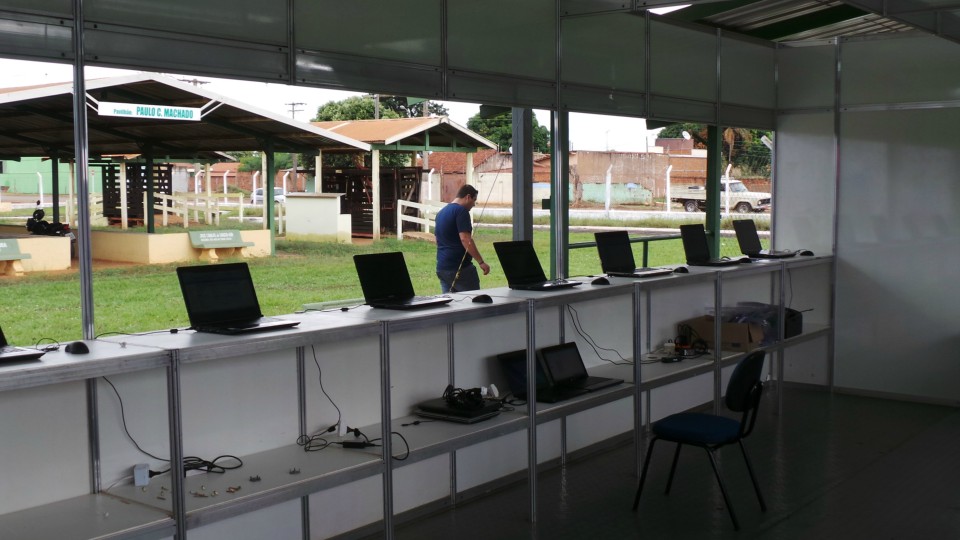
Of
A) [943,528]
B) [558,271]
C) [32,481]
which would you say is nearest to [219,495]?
[32,481]

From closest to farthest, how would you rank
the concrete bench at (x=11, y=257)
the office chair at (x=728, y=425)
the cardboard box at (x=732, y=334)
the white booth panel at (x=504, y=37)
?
the office chair at (x=728, y=425)
the white booth panel at (x=504, y=37)
the cardboard box at (x=732, y=334)
the concrete bench at (x=11, y=257)

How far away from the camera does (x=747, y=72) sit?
278 inches

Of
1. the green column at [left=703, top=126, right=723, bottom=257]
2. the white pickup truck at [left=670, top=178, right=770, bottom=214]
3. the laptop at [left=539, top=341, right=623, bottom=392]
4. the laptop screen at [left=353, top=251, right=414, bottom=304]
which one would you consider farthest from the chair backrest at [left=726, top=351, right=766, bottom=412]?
the white pickup truck at [left=670, top=178, right=770, bottom=214]

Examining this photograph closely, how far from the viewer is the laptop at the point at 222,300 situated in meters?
3.27

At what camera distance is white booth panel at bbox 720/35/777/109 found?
6.81 meters

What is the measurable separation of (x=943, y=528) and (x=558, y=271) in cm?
247

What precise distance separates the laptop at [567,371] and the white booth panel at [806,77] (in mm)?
3588

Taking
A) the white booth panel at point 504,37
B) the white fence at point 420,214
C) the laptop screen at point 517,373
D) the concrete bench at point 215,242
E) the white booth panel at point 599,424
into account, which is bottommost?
the white booth panel at point 599,424

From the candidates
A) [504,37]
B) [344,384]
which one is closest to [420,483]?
[344,384]

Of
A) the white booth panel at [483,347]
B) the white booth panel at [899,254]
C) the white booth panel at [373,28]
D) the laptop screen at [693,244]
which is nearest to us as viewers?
the white booth panel at [373,28]

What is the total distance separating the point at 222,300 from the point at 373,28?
5.09ft

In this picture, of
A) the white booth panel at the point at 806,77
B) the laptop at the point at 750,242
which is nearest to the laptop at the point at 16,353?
the laptop at the point at 750,242

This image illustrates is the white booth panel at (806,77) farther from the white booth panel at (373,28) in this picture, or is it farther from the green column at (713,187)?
the white booth panel at (373,28)

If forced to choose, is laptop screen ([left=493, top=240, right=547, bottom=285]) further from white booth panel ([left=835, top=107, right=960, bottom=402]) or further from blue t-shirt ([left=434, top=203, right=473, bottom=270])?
white booth panel ([left=835, top=107, right=960, bottom=402])
